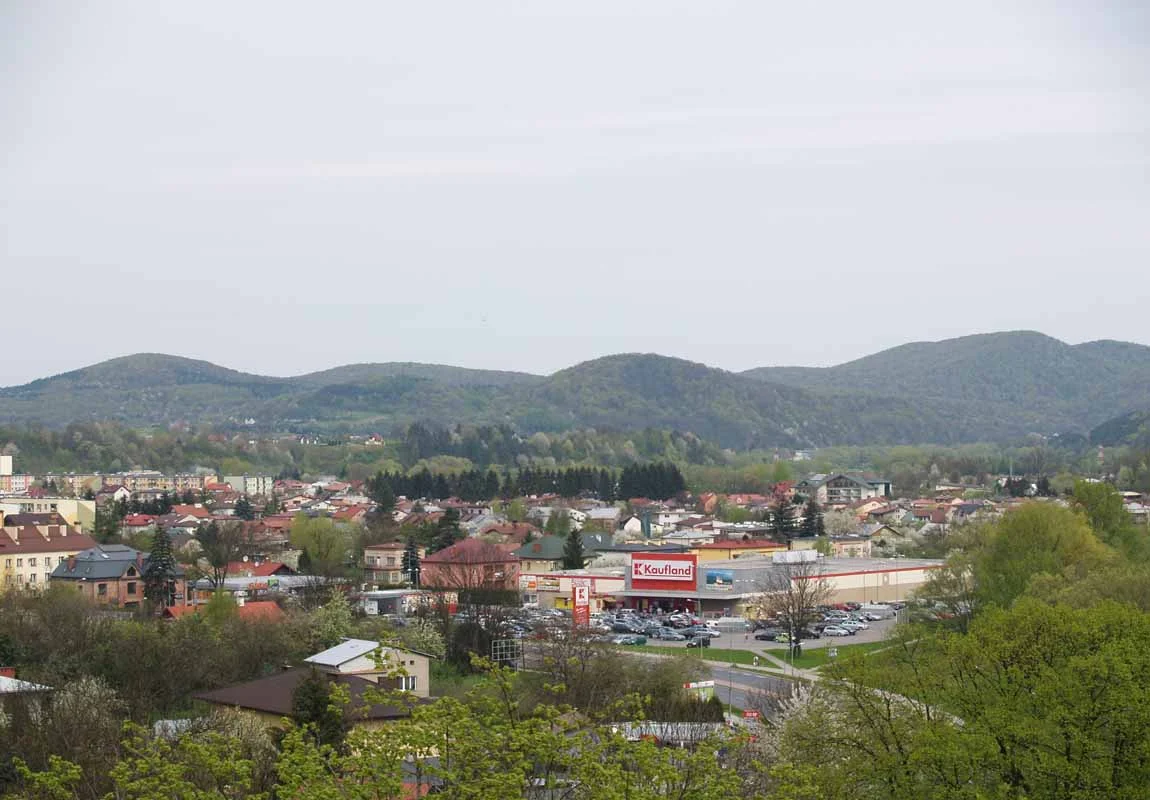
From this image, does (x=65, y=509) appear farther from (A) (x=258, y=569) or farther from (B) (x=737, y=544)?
(B) (x=737, y=544)

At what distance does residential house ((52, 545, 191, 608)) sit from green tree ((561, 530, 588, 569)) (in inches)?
639

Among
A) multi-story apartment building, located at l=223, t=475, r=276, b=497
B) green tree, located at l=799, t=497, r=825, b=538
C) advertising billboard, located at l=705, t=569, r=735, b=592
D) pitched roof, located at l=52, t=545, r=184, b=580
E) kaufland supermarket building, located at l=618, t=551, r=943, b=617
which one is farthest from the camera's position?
multi-story apartment building, located at l=223, t=475, r=276, b=497

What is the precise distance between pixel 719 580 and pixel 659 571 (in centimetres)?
205

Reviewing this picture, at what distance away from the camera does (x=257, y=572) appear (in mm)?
54406

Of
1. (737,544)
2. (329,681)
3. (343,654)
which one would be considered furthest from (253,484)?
(329,681)

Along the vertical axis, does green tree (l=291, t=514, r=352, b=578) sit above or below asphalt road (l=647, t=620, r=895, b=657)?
above

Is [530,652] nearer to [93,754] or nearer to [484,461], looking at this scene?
[93,754]

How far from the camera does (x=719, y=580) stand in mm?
51281

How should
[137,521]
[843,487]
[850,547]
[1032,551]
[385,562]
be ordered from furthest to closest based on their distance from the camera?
1. [843,487]
2. [137,521]
3. [850,547]
4. [385,562]
5. [1032,551]

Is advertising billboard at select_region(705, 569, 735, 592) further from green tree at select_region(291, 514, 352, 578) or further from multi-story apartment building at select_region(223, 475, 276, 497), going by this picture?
multi-story apartment building at select_region(223, 475, 276, 497)

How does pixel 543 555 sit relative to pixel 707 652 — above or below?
above

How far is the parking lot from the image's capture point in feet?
136

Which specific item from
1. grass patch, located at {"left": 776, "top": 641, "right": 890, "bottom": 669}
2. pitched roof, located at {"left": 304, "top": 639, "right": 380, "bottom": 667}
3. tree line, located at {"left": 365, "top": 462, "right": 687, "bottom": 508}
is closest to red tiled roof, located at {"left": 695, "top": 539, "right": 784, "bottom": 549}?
grass patch, located at {"left": 776, "top": 641, "right": 890, "bottom": 669}

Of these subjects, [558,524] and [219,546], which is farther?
[558,524]
